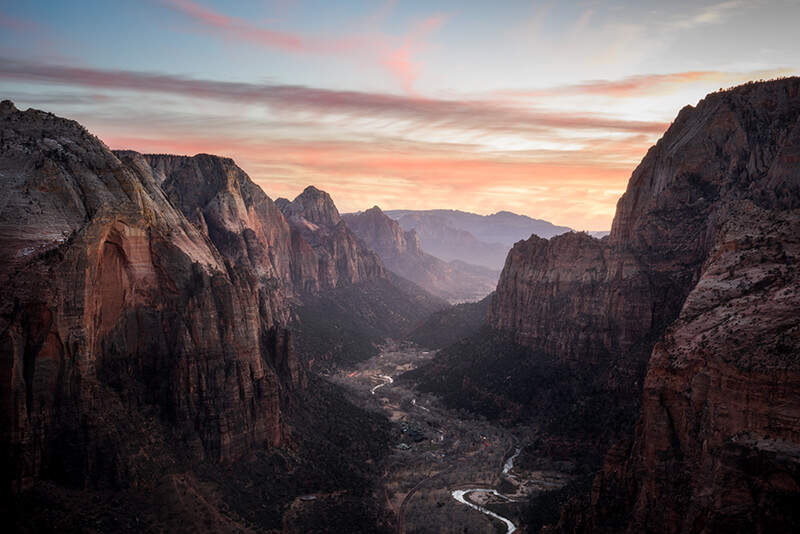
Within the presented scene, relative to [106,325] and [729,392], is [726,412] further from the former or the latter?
[106,325]

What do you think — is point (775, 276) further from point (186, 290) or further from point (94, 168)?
point (94, 168)

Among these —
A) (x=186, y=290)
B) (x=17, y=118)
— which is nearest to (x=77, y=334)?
(x=186, y=290)

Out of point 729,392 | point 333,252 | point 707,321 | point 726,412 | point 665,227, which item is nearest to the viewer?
point 726,412

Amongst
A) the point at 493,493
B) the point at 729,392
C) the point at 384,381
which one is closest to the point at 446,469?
the point at 493,493

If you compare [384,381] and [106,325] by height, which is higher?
[106,325]

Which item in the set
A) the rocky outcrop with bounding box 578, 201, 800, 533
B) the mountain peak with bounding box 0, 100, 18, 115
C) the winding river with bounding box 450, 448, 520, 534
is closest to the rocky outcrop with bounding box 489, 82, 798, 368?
the winding river with bounding box 450, 448, 520, 534

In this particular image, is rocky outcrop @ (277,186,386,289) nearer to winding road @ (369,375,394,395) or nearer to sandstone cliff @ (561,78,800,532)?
winding road @ (369,375,394,395)

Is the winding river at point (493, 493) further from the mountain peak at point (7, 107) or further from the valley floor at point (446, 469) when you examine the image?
the mountain peak at point (7, 107)

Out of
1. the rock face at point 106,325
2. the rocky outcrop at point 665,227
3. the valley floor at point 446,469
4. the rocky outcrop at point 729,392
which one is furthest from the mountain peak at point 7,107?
the rocky outcrop at point 665,227
